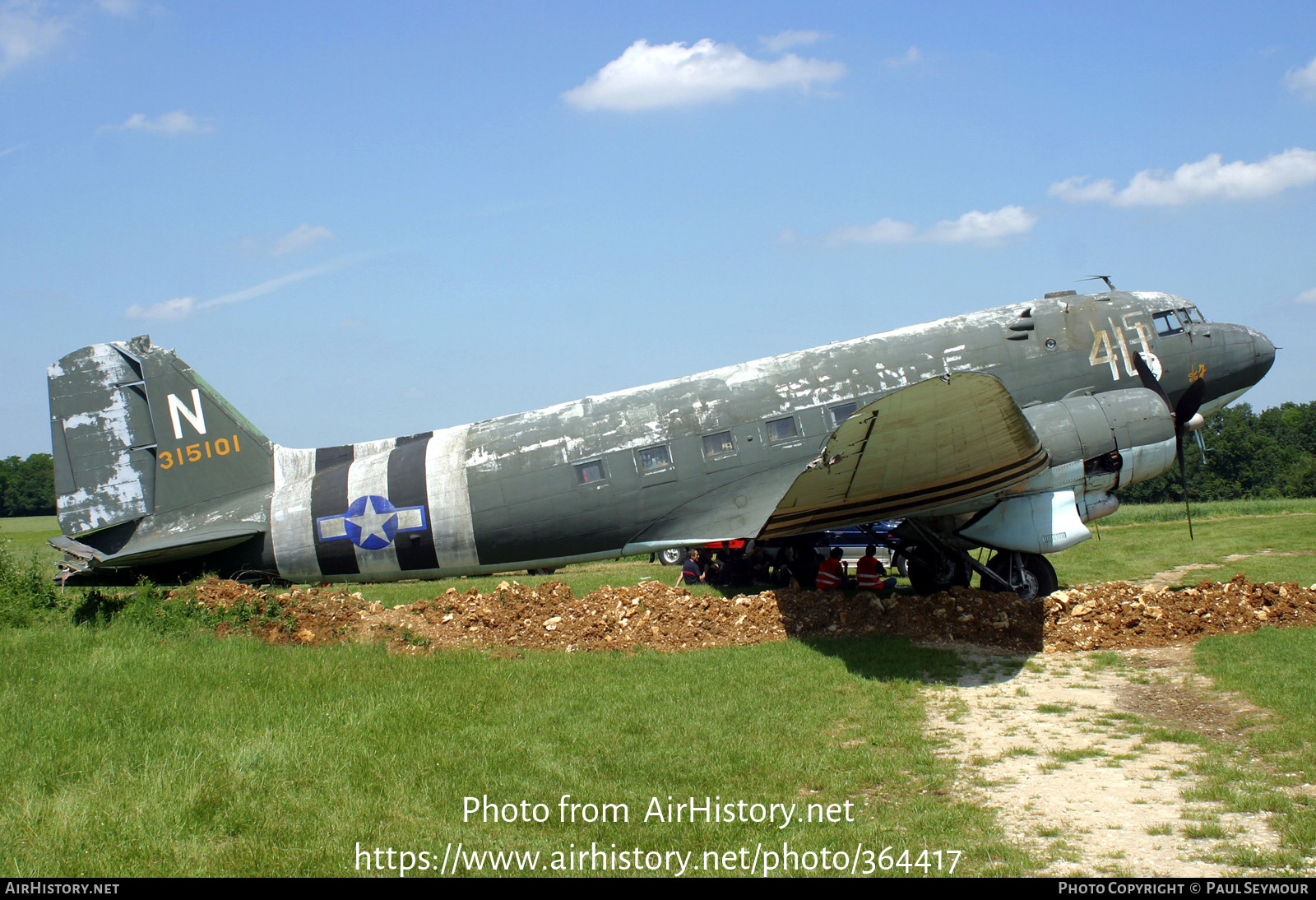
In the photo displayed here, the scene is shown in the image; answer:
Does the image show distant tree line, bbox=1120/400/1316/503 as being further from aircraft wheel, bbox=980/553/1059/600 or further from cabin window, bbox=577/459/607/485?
cabin window, bbox=577/459/607/485

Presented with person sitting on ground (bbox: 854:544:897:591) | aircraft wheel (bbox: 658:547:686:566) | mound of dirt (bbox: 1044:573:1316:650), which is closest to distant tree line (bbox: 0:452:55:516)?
aircraft wheel (bbox: 658:547:686:566)

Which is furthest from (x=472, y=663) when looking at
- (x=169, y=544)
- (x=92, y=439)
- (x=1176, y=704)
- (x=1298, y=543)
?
(x=1298, y=543)

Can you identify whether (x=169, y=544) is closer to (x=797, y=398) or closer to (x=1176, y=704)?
(x=797, y=398)

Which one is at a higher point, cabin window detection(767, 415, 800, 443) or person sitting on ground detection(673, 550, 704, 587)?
cabin window detection(767, 415, 800, 443)

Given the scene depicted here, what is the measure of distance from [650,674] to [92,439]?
10.5 meters

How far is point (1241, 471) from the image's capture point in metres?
79.1

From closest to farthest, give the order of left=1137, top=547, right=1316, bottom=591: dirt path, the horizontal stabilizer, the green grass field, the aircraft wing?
1. the green grass field
2. the aircraft wing
3. the horizontal stabilizer
4. left=1137, top=547, right=1316, bottom=591: dirt path

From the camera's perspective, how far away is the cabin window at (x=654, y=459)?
15.1 m

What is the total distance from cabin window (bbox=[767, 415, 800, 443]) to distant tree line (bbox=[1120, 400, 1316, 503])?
206ft

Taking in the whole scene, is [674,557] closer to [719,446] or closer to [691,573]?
[691,573]

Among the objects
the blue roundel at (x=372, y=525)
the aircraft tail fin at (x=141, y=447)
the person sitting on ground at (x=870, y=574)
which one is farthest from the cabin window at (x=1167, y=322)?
the aircraft tail fin at (x=141, y=447)

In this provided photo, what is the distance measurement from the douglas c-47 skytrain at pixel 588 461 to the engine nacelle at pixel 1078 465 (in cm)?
4

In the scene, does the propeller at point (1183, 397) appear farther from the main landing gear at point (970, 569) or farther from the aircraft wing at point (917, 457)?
the aircraft wing at point (917, 457)

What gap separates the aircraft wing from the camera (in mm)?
10680
